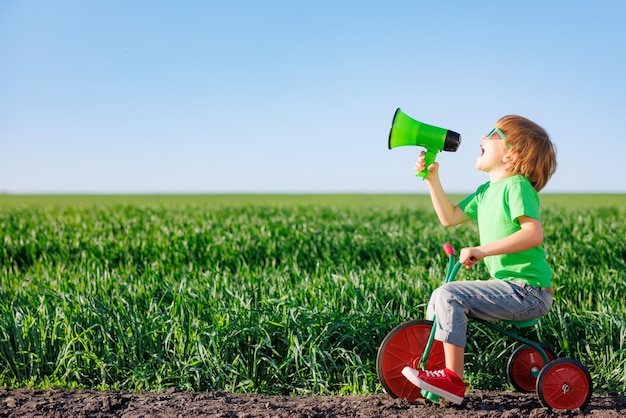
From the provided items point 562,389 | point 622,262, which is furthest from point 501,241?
point 622,262

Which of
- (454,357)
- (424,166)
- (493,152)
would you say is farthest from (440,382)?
(493,152)

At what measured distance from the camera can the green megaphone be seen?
359 centimetres

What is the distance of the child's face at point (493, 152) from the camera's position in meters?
3.62

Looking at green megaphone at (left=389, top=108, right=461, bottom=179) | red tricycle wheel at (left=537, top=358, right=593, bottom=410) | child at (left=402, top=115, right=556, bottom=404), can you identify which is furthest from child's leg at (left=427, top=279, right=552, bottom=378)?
green megaphone at (left=389, top=108, right=461, bottom=179)

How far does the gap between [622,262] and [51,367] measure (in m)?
6.97

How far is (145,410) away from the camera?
11.3 ft

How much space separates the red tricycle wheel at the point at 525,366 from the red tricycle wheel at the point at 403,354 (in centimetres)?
50

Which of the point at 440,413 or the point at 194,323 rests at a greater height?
the point at 194,323

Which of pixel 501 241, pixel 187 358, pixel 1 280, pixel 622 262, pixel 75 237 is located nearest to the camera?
pixel 501 241

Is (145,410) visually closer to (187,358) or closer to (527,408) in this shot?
(187,358)

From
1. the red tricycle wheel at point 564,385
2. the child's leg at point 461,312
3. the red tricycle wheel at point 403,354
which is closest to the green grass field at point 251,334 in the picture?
the red tricycle wheel at point 403,354

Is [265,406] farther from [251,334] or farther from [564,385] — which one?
[564,385]

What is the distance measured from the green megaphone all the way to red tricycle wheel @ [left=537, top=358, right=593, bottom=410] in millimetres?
1411

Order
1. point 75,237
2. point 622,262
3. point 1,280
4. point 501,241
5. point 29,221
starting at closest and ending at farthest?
point 501,241, point 1,280, point 622,262, point 75,237, point 29,221
